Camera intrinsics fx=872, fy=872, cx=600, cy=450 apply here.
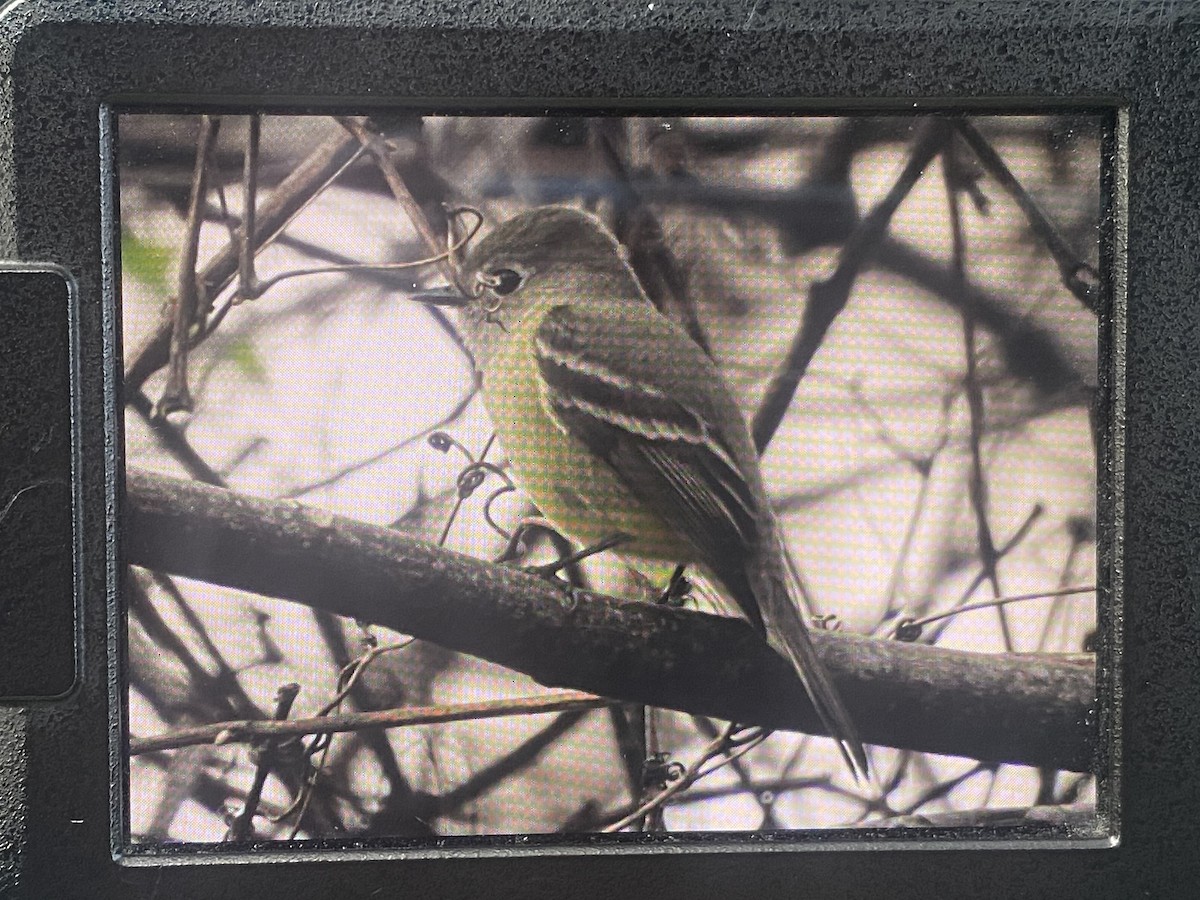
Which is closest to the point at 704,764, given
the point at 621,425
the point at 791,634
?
the point at 791,634

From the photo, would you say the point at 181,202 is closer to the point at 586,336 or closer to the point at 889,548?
the point at 586,336

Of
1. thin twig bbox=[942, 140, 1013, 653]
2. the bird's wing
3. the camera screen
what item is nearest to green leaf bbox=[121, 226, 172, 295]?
the camera screen

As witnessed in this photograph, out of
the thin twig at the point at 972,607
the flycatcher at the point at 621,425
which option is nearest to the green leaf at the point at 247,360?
the flycatcher at the point at 621,425

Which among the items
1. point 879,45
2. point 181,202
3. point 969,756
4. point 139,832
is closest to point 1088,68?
point 879,45

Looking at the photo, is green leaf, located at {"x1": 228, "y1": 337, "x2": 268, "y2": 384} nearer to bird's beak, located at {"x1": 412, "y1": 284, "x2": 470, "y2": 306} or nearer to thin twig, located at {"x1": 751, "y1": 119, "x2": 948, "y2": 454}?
bird's beak, located at {"x1": 412, "y1": 284, "x2": 470, "y2": 306}

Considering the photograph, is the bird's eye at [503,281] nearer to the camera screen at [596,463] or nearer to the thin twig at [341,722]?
the camera screen at [596,463]

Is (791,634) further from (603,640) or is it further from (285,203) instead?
(285,203)

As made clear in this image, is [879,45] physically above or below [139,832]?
above
